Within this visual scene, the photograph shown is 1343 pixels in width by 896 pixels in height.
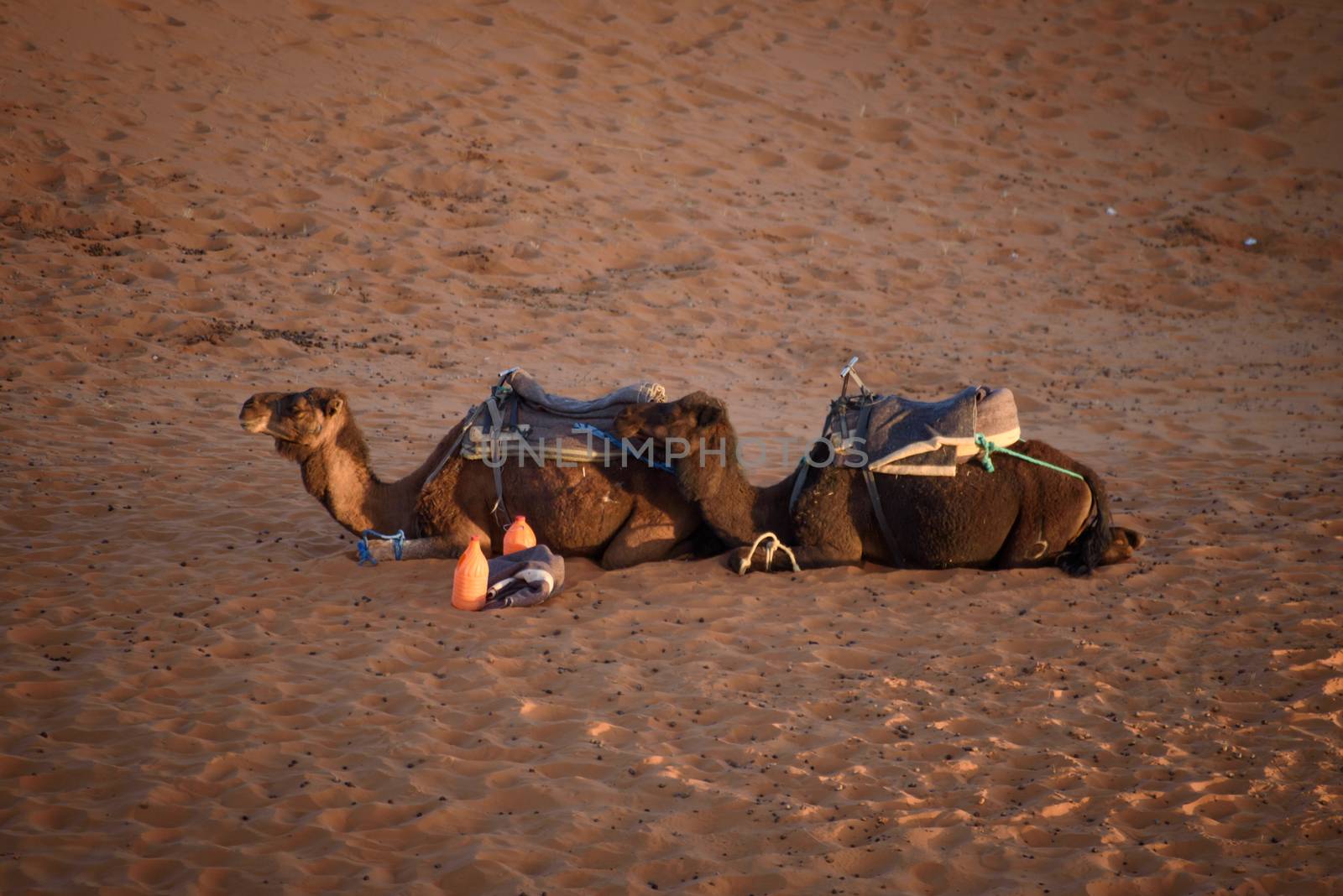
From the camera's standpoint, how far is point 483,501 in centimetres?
718

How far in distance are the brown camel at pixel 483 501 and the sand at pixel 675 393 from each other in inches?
8.6

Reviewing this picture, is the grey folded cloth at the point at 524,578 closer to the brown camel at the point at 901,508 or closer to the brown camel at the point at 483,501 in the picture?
the brown camel at the point at 483,501

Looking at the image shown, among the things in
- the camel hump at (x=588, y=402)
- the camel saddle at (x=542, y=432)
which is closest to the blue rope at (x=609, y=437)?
the camel saddle at (x=542, y=432)

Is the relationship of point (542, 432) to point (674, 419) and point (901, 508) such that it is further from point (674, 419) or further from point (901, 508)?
point (901, 508)

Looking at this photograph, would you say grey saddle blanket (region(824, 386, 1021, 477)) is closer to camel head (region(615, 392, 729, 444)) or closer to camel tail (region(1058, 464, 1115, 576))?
camel tail (region(1058, 464, 1115, 576))

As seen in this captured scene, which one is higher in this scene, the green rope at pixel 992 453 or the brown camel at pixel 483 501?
the green rope at pixel 992 453

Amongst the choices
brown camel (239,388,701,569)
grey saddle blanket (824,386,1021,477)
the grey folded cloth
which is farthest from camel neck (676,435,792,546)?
the grey folded cloth

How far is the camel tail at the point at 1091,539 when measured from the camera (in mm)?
7016

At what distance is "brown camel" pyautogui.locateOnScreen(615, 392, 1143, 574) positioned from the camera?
22.7 feet

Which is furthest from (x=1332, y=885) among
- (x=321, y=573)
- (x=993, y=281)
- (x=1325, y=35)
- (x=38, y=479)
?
(x=1325, y=35)

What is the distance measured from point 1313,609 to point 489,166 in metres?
11.8

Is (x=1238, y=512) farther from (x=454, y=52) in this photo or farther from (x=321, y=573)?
(x=454, y=52)

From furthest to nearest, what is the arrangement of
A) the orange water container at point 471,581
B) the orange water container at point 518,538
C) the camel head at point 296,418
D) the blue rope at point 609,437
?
the blue rope at point 609,437
the orange water container at point 518,538
the camel head at point 296,418
the orange water container at point 471,581

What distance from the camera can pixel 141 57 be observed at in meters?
16.3
